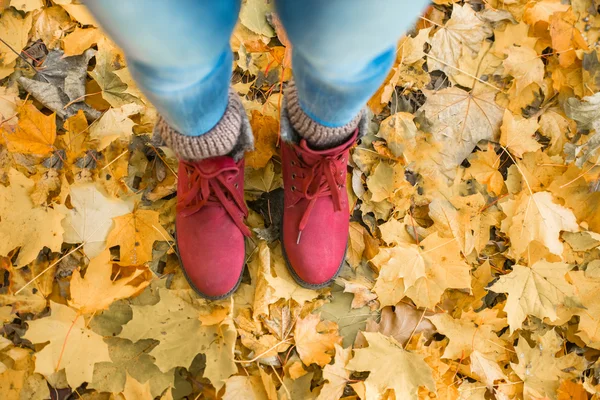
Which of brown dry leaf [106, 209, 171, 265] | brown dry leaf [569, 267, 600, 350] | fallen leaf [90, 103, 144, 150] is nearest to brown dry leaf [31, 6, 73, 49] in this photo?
fallen leaf [90, 103, 144, 150]

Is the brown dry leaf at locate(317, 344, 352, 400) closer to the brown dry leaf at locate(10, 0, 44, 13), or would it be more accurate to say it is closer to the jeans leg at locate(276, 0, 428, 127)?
the jeans leg at locate(276, 0, 428, 127)

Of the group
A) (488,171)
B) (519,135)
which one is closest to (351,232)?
(488,171)

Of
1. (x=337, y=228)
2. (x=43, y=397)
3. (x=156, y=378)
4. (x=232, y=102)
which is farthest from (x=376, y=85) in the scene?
(x=43, y=397)

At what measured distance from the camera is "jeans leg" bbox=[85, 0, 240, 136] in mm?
398

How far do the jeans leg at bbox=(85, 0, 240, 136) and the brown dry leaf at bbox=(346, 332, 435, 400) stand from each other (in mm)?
597

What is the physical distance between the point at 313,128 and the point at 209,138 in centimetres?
18

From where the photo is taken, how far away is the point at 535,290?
958mm

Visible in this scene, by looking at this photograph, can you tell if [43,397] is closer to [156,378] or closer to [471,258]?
[156,378]

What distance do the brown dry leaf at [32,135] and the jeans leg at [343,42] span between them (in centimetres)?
66

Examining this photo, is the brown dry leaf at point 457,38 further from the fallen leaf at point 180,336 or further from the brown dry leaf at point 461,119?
the fallen leaf at point 180,336

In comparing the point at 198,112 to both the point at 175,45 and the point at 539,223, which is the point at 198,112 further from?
the point at 539,223

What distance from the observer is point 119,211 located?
3.11 ft

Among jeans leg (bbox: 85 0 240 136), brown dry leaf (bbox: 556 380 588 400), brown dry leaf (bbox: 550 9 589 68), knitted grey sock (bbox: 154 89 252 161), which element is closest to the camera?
jeans leg (bbox: 85 0 240 136)

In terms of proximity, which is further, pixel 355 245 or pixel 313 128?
pixel 355 245
